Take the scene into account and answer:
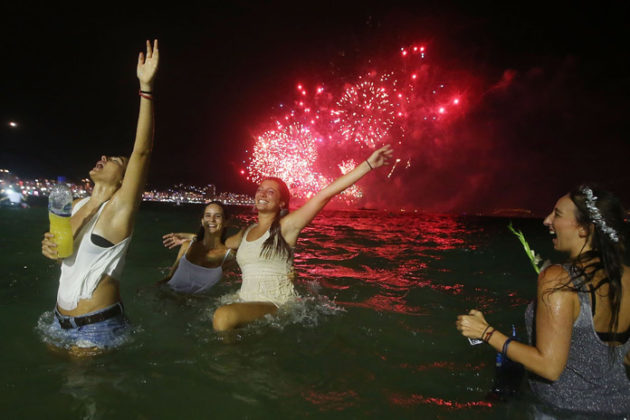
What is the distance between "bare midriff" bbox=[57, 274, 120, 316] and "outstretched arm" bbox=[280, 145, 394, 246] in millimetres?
2034

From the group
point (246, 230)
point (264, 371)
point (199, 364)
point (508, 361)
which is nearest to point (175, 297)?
point (246, 230)

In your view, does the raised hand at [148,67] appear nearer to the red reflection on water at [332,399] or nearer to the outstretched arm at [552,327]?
the red reflection on water at [332,399]

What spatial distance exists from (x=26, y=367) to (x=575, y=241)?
16.1ft

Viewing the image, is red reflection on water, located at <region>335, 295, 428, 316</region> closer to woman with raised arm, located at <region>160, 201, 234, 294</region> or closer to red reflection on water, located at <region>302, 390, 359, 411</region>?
woman with raised arm, located at <region>160, 201, 234, 294</region>

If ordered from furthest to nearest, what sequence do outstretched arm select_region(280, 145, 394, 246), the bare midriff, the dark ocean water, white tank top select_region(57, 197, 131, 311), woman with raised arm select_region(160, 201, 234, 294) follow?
woman with raised arm select_region(160, 201, 234, 294)
outstretched arm select_region(280, 145, 394, 246)
the bare midriff
white tank top select_region(57, 197, 131, 311)
the dark ocean water

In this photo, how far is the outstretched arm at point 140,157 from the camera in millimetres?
3215

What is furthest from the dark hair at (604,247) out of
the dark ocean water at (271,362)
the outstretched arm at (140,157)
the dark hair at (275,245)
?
the outstretched arm at (140,157)

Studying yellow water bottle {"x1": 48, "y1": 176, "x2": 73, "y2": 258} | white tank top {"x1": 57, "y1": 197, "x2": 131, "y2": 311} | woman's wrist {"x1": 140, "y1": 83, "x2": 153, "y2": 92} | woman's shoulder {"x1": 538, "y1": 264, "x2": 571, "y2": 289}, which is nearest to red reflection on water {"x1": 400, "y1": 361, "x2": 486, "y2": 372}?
woman's shoulder {"x1": 538, "y1": 264, "x2": 571, "y2": 289}

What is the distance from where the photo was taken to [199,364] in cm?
383

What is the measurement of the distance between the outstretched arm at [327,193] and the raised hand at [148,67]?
2.19 m

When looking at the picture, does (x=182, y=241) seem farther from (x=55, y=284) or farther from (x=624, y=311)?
(x=624, y=311)

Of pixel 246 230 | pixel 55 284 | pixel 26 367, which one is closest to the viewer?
pixel 26 367

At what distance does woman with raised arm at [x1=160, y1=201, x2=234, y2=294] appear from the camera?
598 centimetres

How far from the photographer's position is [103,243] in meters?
3.35
